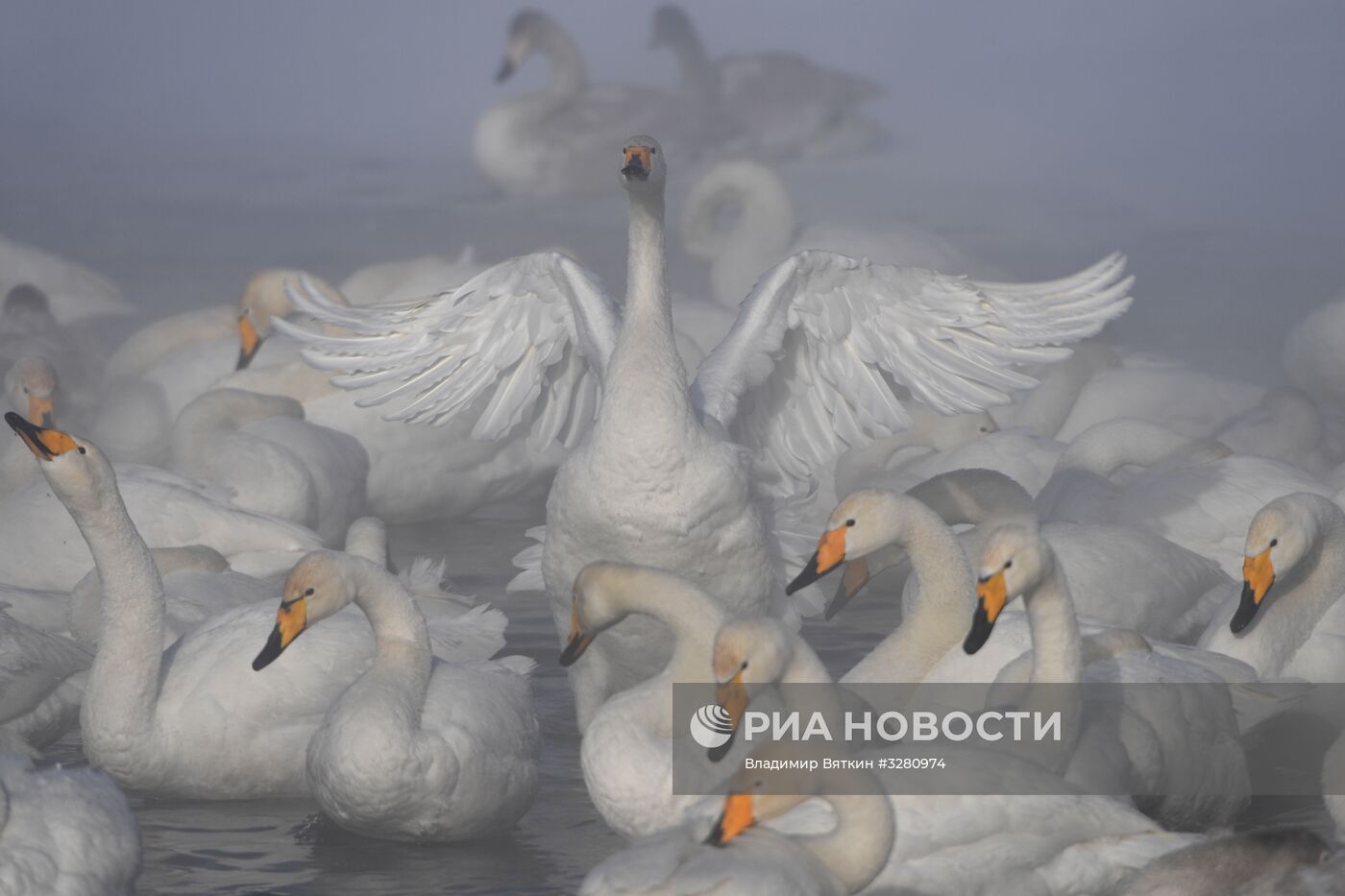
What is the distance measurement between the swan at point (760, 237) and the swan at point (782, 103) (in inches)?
195

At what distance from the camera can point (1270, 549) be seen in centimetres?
596

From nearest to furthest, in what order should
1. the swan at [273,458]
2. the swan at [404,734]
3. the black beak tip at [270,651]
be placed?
the swan at [404,734], the black beak tip at [270,651], the swan at [273,458]

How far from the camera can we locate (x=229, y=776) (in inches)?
227

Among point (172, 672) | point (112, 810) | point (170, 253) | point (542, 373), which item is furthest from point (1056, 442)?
point (170, 253)

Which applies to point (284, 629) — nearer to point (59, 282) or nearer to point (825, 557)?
point (825, 557)

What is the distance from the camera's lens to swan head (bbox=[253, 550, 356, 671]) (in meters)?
5.43

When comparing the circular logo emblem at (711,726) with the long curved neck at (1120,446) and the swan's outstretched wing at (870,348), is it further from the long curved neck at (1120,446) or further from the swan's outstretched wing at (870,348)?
the long curved neck at (1120,446)

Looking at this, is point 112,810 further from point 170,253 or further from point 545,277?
point 170,253

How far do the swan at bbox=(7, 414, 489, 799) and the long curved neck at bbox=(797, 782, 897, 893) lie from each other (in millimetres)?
1847

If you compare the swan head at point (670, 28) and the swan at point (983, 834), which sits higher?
the swan head at point (670, 28)

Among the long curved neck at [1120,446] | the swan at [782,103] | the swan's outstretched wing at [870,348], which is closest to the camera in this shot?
the swan's outstretched wing at [870,348]

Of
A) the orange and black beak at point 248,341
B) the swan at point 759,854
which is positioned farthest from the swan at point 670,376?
the orange and black beak at point 248,341

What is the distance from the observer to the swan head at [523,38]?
725 inches

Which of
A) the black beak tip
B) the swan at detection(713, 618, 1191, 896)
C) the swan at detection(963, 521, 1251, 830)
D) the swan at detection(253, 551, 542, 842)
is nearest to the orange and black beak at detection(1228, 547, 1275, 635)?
the swan at detection(963, 521, 1251, 830)
